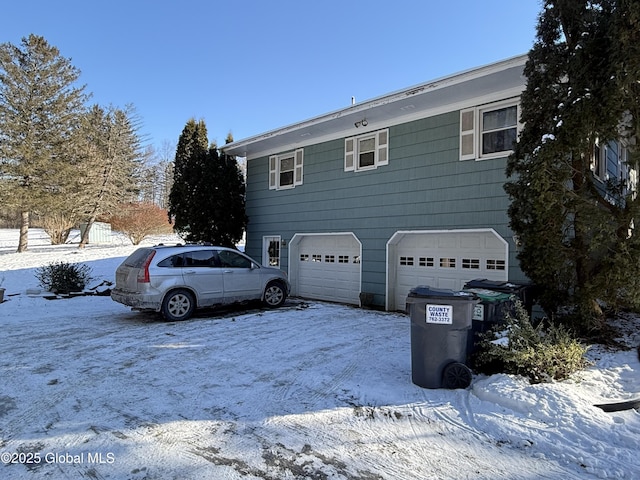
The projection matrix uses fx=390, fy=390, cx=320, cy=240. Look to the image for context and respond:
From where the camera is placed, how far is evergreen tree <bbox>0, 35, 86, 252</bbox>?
55.4 ft

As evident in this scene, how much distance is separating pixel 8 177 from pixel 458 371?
808 inches

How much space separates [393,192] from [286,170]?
4.11m

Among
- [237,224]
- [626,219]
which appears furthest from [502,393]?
[237,224]

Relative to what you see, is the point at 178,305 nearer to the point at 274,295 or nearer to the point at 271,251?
the point at 274,295

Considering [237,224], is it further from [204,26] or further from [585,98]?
[585,98]

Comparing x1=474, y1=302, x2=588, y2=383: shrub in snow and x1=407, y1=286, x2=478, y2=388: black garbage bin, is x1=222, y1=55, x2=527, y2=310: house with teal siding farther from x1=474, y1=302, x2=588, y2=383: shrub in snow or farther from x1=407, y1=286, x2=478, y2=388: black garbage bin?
x1=407, y1=286, x2=478, y2=388: black garbage bin

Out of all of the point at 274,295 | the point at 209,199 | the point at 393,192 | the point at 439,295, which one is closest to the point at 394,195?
the point at 393,192

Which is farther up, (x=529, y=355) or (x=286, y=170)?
(x=286, y=170)

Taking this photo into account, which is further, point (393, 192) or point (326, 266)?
point (326, 266)

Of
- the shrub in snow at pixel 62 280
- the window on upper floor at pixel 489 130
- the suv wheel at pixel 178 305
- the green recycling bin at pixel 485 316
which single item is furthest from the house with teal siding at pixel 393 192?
the shrub in snow at pixel 62 280

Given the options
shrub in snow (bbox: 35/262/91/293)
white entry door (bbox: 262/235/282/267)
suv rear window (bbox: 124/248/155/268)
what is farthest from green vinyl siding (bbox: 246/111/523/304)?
shrub in snow (bbox: 35/262/91/293)

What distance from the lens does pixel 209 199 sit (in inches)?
485

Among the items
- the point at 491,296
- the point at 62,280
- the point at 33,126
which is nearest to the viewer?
the point at 491,296

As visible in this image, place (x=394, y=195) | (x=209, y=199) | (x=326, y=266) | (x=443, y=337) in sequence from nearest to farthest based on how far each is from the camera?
(x=443, y=337) < (x=394, y=195) < (x=326, y=266) < (x=209, y=199)
